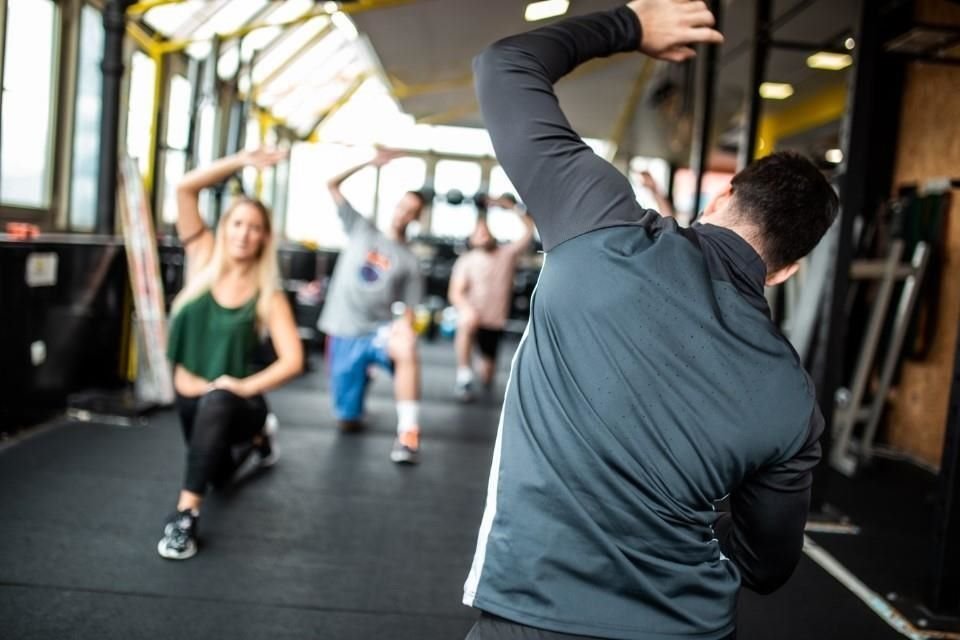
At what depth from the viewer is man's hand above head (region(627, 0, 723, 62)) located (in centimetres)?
115

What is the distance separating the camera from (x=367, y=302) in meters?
4.68

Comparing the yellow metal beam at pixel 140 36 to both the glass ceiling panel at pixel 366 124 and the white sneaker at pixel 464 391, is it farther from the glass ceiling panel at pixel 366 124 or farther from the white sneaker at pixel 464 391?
the white sneaker at pixel 464 391

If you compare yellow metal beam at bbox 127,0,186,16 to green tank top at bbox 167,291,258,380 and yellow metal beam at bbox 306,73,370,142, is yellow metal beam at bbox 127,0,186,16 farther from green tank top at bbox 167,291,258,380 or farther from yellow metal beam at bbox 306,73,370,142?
yellow metal beam at bbox 306,73,370,142

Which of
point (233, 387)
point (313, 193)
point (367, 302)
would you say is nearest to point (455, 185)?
point (313, 193)

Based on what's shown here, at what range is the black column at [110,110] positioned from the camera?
4.75 m

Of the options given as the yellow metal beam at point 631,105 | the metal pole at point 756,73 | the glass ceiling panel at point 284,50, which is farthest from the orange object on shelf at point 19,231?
the glass ceiling panel at point 284,50

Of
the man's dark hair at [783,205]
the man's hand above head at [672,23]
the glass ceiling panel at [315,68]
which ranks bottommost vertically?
the man's dark hair at [783,205]

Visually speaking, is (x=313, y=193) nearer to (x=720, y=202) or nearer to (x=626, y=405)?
(x=720, y=202)

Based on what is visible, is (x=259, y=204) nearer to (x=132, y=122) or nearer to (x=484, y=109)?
(x=484, y=109)

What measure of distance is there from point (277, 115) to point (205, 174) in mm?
7850

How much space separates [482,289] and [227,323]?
11.8 ft

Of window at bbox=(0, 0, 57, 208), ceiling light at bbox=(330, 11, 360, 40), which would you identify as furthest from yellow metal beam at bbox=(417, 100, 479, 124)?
window at bbox=(0, 0, 57, 208)

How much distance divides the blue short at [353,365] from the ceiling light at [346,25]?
7.52 ft

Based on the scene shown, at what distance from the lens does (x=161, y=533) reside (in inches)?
112
